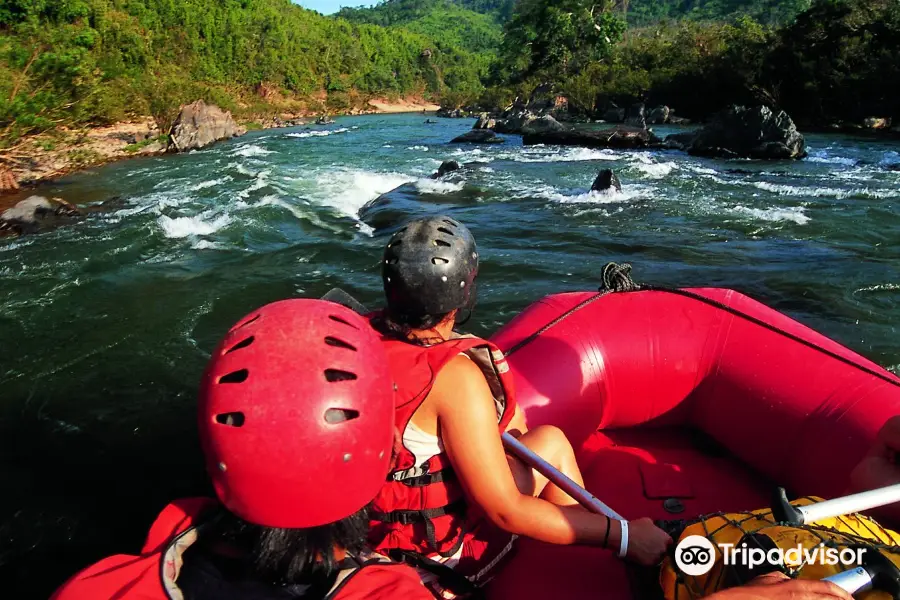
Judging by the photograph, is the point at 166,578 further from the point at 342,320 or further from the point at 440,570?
the point at 440,570

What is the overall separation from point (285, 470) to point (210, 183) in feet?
48.2

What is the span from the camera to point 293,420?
122 centimetres

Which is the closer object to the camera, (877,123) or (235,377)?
(235,377)

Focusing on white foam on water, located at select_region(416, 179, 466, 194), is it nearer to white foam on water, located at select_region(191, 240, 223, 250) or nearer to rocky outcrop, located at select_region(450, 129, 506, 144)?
white foam on water, located at select_region(191, 240, 223, 250)

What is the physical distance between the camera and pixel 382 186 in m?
13.5

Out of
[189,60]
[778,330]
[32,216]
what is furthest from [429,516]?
[189,60]

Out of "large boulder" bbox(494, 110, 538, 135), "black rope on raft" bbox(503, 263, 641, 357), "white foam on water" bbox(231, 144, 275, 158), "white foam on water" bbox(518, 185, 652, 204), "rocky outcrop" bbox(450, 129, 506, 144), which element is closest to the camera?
"black rope on raft" bbox(503, 263, 641, 357)

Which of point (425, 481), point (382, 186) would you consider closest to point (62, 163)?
point (382, 186)

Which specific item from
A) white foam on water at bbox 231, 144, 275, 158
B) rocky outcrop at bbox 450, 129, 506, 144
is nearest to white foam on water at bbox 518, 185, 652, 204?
rocky outcrop at bbox 450, 129, 506, 144

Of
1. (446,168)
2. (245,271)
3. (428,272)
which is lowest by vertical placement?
(245,271)

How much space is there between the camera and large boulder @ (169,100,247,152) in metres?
24.7

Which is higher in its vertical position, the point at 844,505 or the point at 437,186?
the point at 844,505

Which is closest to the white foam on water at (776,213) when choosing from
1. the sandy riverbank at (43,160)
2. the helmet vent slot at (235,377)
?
the helmet vent slot at (235,377)

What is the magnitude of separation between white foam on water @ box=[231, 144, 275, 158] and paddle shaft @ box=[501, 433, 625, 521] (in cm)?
2124
